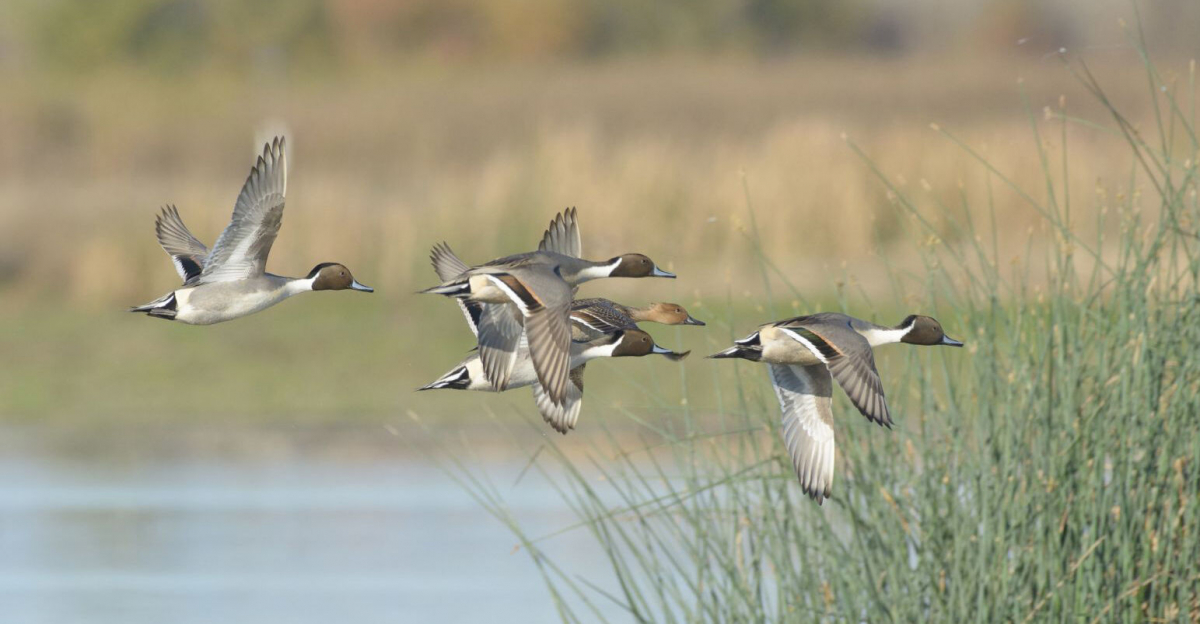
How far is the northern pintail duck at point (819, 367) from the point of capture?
102 inches

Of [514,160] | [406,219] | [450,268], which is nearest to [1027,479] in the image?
[450,268]

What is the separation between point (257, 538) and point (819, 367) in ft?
43.7

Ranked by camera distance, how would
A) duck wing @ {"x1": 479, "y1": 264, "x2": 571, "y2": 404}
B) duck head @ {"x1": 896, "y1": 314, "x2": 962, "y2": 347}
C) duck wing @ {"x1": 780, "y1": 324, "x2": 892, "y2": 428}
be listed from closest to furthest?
duck wing @ {"x1": 479, "y1": 264, "x2": 571, "y2": 404}
duck wing @ {"x1": 780, "y1": 324, "x2": 892, "y2": 428}
duck head @ {"x1": 896, "y1": 314, "x2": 962, "y2": 347}

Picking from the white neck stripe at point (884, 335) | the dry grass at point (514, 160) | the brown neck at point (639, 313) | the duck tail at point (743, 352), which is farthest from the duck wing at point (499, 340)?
the dry grass at point (514, 160)

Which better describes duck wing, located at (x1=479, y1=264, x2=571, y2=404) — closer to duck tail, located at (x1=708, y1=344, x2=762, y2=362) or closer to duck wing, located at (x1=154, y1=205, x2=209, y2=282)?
duck tail, located at (x1=708, y1=344, x2=762, y2=362)

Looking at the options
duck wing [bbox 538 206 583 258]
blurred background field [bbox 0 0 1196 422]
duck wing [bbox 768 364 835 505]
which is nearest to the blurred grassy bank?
blurred background field [bbox 0 0 1196 422]

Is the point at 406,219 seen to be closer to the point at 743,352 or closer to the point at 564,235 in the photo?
the point at 564,235

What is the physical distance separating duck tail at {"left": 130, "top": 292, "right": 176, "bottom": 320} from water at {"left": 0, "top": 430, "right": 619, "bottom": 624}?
10.4m

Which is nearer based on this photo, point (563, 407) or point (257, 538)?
point (563, 407)

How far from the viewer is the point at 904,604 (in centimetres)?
518

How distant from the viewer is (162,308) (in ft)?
8.84

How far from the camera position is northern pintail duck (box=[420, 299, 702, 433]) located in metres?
2.62

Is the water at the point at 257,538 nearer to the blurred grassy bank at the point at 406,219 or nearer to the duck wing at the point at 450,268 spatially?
the blurred grassy bank at the point at 406,219

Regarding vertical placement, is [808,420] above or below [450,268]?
below
